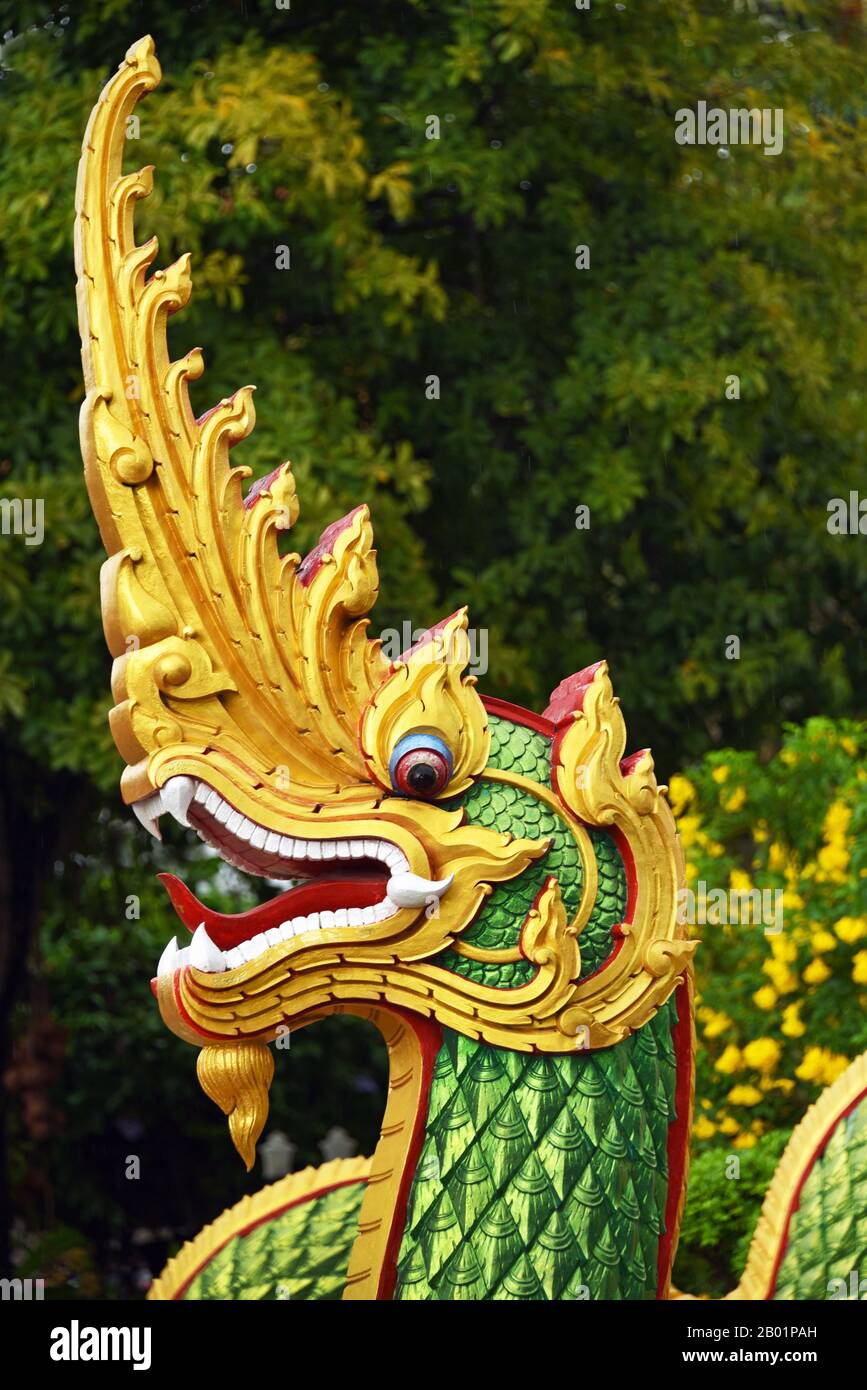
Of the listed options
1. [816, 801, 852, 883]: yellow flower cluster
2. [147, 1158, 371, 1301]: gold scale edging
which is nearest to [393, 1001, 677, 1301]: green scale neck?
[147, 1158, 371, 1301]: gold scale edging

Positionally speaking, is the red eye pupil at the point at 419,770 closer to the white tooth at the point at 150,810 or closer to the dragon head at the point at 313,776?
the dragon head at the point at 313,776

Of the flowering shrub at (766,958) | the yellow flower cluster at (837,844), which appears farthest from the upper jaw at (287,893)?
the yellow flower cluster at (837,844)

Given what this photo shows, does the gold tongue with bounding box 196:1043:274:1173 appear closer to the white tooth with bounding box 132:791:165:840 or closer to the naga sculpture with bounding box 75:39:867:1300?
the naga sculpture with bounding box 75:39:867:1300

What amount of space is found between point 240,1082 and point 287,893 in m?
0.24

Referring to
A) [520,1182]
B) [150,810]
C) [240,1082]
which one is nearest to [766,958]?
[520,1182]

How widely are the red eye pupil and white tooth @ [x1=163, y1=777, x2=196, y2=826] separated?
0.25m

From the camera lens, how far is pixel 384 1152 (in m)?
2.36

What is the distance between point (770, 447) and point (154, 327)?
436cm

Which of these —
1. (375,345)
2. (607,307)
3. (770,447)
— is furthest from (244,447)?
(770,447)

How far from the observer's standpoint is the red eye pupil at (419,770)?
2295 millimetres

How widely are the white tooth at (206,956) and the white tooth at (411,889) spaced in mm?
224

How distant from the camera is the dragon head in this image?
230 cm

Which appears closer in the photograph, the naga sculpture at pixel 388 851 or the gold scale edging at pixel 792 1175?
the naga sculpture at pixel 388 851
